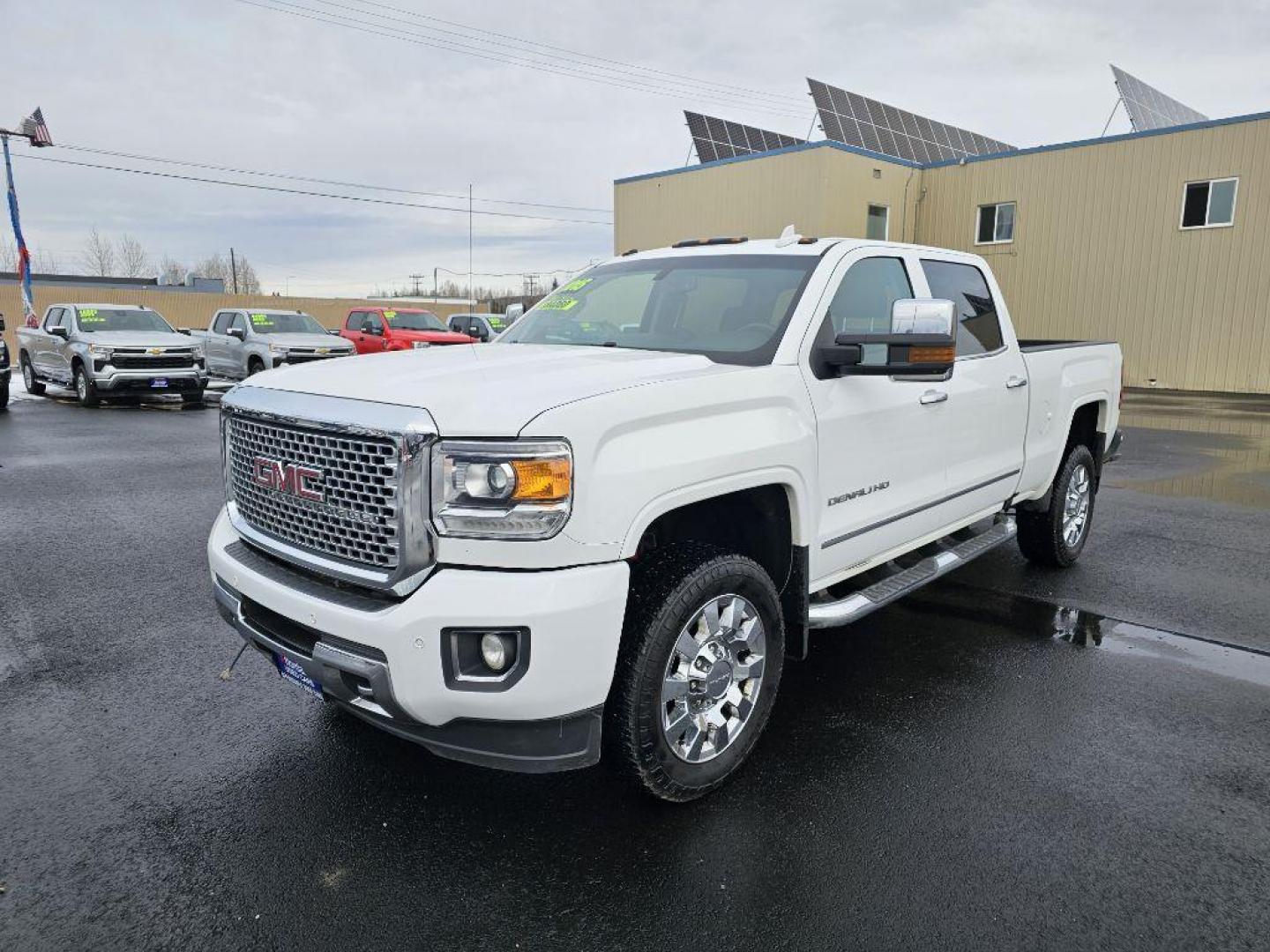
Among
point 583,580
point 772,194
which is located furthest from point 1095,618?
point 772,194

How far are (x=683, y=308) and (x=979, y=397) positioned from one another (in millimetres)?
1657

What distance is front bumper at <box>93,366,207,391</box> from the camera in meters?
15.9

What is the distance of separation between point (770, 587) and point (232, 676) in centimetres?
260

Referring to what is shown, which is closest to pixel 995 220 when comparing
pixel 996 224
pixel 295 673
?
pixel 996 224

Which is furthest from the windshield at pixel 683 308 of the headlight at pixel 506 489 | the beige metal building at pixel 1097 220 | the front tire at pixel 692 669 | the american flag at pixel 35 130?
the american flag at pixel 35 130

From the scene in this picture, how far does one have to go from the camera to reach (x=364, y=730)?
11.9ft

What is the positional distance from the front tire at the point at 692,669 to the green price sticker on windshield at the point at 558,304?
→ 1969 millimetres

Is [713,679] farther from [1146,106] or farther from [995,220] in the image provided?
[1146,106]

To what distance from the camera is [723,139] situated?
25953 millimetres

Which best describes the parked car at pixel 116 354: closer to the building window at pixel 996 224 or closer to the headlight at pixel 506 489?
the headlight at pixel 506 489

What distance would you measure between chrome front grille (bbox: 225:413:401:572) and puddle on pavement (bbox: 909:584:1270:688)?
11.8ft

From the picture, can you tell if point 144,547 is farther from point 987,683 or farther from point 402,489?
point 987,683

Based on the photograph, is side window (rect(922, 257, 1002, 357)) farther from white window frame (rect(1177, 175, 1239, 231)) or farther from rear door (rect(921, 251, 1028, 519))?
white window frame (rect(1177, 175, 1239, 231))

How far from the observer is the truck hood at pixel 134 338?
1611cm
